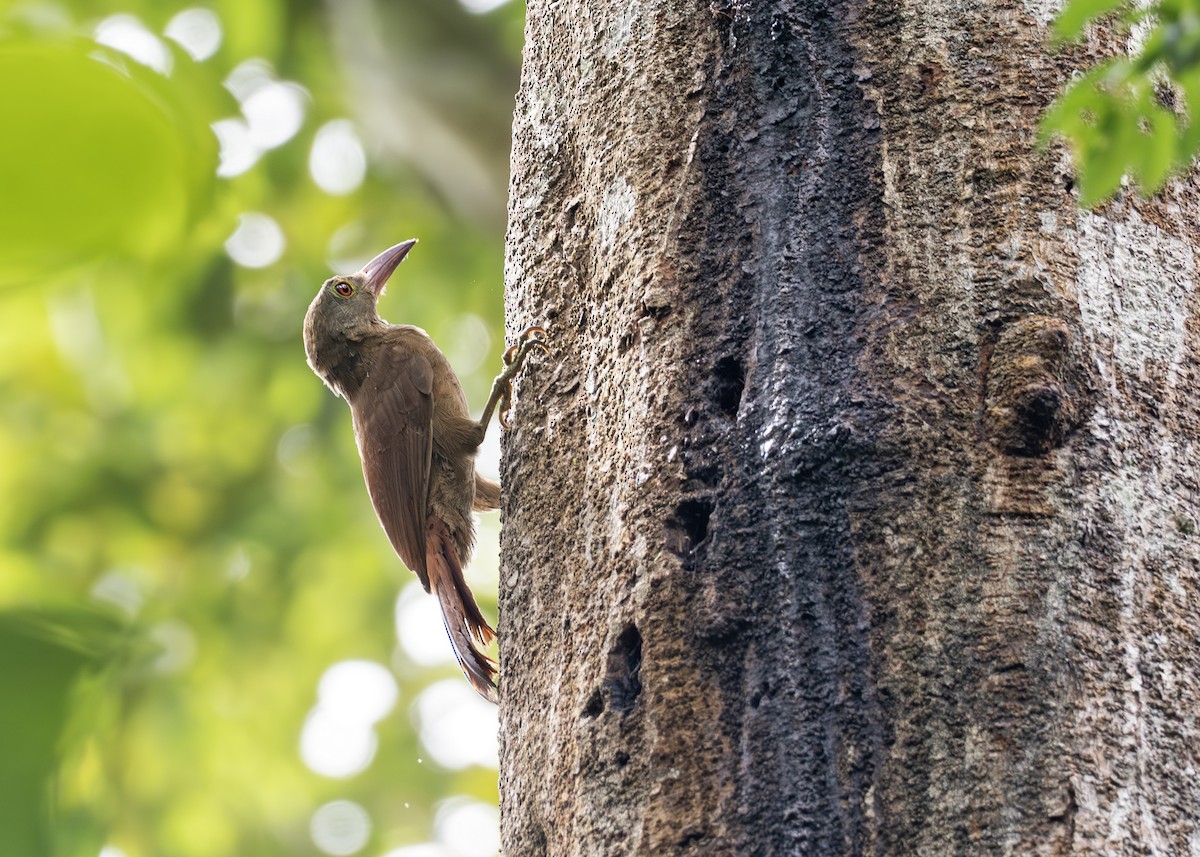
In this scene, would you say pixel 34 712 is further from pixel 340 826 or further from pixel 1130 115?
pixel 340 826

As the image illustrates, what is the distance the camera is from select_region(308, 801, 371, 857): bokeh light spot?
8648mm

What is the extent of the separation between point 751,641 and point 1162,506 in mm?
572

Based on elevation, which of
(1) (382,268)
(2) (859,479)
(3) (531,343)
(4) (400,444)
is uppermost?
(1) (382,268)

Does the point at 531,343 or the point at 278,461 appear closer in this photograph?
the point at 531,343

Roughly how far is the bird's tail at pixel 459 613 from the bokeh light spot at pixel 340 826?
532cm

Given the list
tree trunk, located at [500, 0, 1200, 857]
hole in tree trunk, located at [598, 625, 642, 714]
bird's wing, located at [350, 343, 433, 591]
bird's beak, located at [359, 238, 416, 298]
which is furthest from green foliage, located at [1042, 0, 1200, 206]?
bird's beak, located at [359, 238, 416, 298]

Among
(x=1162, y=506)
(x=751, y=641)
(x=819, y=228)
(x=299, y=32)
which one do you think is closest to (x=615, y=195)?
(x=819, y=228)

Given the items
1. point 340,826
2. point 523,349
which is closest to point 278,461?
point 340,826

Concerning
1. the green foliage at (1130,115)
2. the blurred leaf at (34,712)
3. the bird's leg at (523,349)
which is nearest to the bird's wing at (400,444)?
the bird's leg at (523,349)

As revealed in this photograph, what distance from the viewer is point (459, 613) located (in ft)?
11.3

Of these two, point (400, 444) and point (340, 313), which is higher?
point (340, 313)

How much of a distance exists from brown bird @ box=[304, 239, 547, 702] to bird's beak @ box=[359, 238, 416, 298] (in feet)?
0.08

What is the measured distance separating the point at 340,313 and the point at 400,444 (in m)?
0.90

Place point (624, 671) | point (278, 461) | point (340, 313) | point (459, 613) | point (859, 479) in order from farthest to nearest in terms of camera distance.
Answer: point (278, 461) < point (340, 313) < point (459, 613) < point (624, 671) < point (859, 479)
